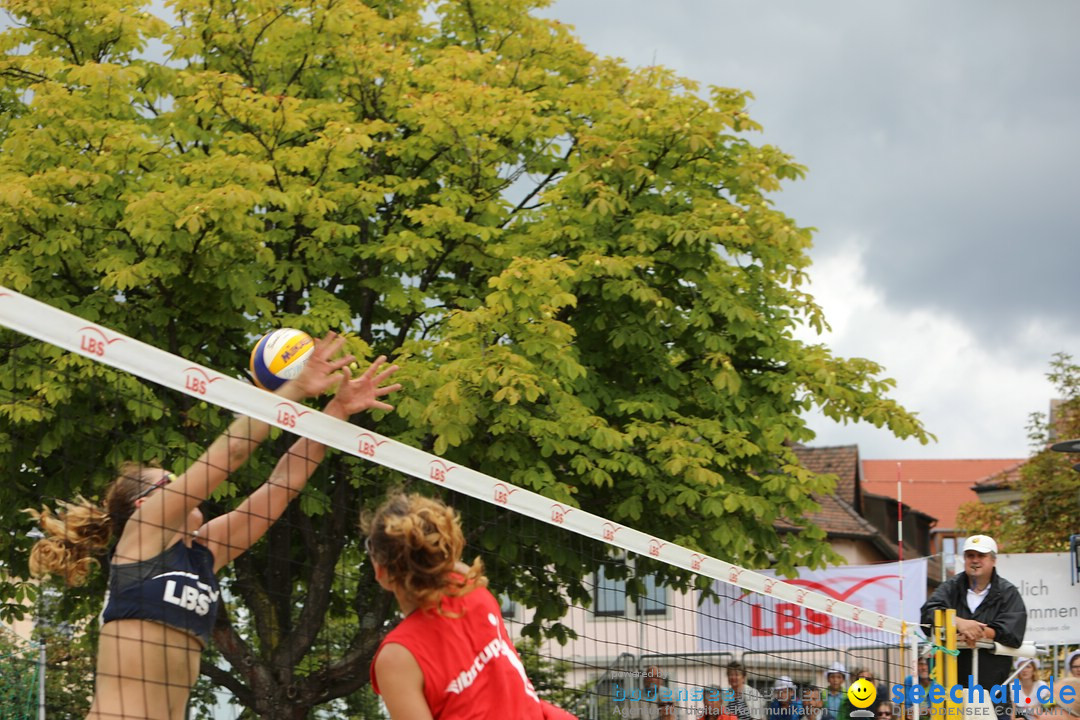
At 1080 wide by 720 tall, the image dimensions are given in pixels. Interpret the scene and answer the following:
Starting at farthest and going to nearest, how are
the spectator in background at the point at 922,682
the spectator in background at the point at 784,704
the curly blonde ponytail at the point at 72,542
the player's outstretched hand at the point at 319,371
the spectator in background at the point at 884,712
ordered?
the spectator in background at the point at 784,704, the spectator in background at the point at 884,712, the spectator in background at the point at 922,682, the player's outstretched hand at the point at 319,371, the curly blonde ponytail at the point at 72,542

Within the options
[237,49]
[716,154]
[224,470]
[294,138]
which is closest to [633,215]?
[716,154]

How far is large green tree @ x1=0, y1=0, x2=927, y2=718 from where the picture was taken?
1173 centimetres

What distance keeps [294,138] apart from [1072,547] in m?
10.2

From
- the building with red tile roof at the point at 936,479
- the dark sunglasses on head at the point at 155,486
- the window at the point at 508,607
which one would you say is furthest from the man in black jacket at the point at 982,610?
the building with red tile roof at the point at 936,479

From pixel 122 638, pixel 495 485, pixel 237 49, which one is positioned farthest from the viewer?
pixel 237 49

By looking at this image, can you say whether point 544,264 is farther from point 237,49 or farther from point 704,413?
point 237,49

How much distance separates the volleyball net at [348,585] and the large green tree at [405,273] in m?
0.06

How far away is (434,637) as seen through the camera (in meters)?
3.31

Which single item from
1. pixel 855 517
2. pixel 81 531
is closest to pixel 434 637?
pixel 81 531

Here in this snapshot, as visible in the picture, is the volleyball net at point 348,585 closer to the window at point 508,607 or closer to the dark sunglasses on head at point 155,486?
the window at point 508,607

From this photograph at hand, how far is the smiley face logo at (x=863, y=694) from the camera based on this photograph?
930 cm

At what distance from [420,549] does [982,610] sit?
6.39 m

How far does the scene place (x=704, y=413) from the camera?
13.3 meters

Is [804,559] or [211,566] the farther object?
[804,559]
